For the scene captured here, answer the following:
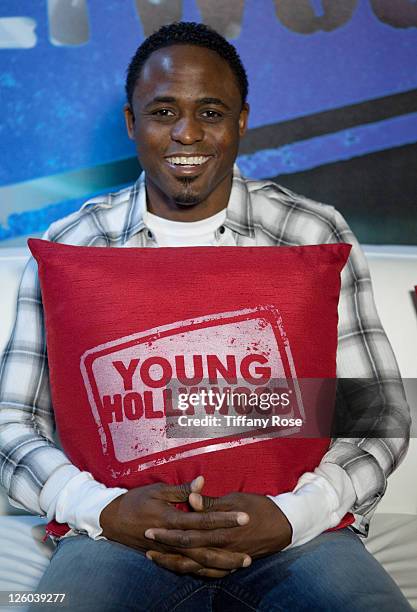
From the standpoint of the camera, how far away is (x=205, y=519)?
115cm

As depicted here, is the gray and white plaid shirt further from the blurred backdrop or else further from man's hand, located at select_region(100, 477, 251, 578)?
the blurred backdrop

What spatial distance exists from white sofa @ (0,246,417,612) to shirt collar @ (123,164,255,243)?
289 mm

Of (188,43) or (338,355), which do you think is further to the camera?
(188,43)

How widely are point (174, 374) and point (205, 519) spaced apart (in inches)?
8.4

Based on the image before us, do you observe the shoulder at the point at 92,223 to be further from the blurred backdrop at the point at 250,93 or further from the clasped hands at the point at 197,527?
the blurred backdrop at the point at 250,93

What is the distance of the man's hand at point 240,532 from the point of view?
3.77ft

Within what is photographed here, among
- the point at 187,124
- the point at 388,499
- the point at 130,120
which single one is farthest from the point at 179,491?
the point at 130,120

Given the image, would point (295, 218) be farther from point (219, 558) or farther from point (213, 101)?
point (219, 558)

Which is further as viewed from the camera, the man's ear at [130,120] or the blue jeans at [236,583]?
the man's ear at [130,120]

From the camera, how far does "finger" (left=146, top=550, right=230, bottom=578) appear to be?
1.16 meters

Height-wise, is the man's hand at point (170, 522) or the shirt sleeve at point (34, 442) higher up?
the shirt sleeve at point (34, 442)

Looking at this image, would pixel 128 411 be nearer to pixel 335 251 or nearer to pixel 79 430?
pixel 79 430

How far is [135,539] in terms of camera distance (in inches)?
47.1

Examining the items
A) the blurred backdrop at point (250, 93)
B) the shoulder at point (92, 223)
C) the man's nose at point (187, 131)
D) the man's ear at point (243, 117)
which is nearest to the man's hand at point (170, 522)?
the shoulder at point (92, 223)
